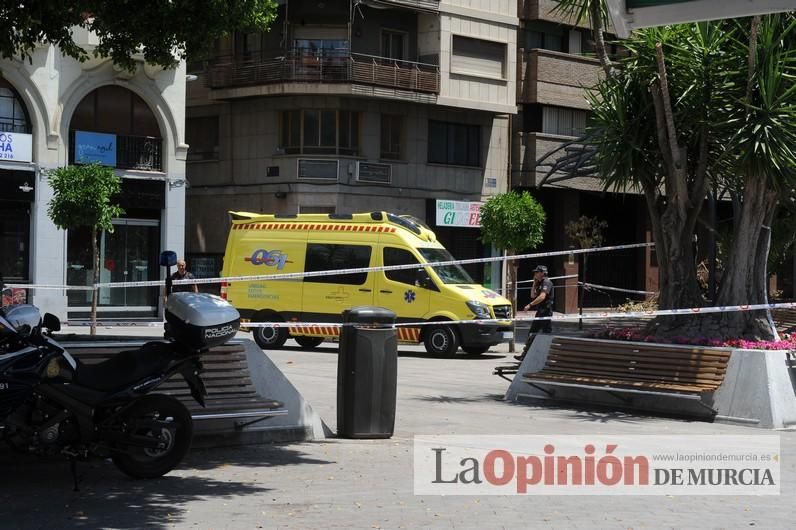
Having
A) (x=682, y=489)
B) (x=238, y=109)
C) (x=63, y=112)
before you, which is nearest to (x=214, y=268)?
(x=238, y=109)

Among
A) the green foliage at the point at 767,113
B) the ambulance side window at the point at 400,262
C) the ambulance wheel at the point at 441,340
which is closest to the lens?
the green foliage at the point at 767,113

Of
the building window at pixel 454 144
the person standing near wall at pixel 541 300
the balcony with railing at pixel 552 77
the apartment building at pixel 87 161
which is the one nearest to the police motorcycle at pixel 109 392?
the person standing near wall at pixel 541 300

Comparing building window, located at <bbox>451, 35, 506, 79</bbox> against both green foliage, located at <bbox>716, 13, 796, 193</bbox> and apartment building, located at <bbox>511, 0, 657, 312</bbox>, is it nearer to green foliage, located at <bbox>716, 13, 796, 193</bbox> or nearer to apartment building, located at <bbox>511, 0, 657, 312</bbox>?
apartment building, located at <bbox>511, 0, 657, 312</bbox>

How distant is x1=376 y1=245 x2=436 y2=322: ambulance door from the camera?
24078 millimetres

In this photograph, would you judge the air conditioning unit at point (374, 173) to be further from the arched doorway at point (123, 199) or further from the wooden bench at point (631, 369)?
the wooden bench at point (631, 369)

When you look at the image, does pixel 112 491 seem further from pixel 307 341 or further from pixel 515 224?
pixel 515 224

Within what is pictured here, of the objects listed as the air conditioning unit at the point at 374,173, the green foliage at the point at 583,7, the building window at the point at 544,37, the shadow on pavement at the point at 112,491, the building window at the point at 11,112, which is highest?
the building window at the point at 544,37

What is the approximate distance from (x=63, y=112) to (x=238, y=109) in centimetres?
717

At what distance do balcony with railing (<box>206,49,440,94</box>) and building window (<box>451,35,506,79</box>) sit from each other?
3.74 ft

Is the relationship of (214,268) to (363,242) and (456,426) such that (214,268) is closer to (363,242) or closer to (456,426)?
(363,242)

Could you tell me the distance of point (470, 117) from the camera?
40.2 meters

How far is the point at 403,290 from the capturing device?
24.2 metres

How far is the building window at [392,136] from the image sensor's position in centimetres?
3844

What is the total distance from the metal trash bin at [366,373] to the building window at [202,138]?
29189mm
